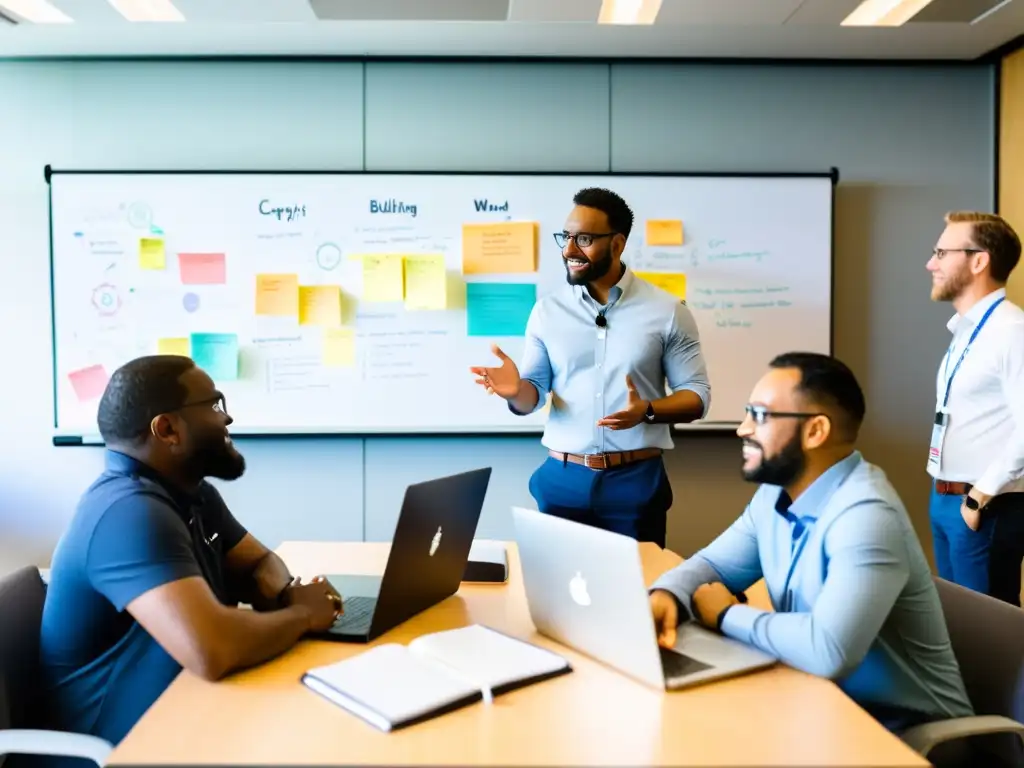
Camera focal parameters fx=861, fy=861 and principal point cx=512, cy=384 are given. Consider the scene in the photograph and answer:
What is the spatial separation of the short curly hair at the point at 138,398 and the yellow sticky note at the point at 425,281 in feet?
6.12

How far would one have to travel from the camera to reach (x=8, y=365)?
3.58 metres

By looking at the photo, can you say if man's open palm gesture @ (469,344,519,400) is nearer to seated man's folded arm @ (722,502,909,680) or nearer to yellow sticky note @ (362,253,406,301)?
yellow sticky note @ (362,253,406,301)

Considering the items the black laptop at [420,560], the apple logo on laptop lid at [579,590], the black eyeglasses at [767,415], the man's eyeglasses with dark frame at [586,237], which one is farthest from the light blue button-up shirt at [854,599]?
the man's eyeglasses with dark frame at [586,237]

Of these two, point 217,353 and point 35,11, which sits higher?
point 35,11

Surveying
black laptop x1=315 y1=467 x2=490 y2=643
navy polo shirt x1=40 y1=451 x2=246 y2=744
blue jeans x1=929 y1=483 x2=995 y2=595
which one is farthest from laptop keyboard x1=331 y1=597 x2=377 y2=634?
blue jeans x1=929 y1=483 x2=995 y2=595

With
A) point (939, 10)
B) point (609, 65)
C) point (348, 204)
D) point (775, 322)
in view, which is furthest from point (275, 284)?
point (939, 10)

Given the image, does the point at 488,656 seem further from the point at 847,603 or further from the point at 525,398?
the point at 525,398

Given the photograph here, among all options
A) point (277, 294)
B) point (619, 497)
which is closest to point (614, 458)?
point (619, 497)

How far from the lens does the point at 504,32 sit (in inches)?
128

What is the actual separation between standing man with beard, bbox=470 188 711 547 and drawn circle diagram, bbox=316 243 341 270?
1154 mm

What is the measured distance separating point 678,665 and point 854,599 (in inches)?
12.1

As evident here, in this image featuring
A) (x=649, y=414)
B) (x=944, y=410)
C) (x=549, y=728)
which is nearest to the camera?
(x=549, y=728)

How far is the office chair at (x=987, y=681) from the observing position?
141cm

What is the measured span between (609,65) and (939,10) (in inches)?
48.7
